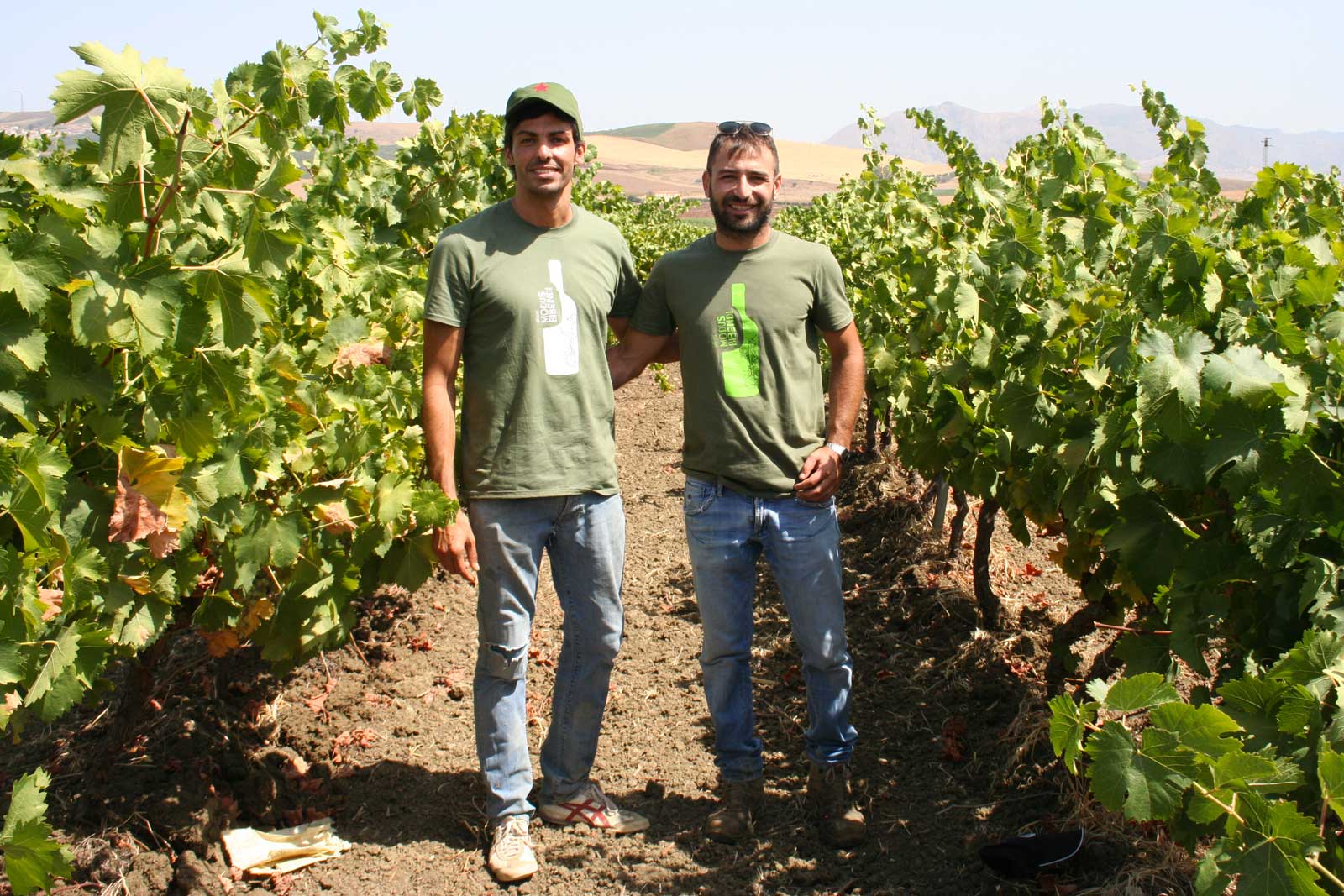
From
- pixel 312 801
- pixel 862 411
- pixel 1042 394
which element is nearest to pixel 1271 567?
pixel 1042 394

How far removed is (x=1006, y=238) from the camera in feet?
11.6

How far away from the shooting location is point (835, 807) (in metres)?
3.30

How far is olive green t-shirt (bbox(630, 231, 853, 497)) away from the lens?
312 cm

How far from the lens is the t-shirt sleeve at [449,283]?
2.96m

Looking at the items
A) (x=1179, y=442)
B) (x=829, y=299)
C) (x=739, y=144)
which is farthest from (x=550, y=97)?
(x=1179, y=442)

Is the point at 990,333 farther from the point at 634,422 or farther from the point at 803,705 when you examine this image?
the point at 634,422

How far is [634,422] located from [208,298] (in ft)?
24.8

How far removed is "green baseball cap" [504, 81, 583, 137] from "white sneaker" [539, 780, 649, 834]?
1.92 meters

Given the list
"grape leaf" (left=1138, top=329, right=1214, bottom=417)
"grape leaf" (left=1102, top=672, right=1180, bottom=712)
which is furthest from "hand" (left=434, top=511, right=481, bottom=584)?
"grape leaf" (left=1102, top=672, right=1180, bottom=712)

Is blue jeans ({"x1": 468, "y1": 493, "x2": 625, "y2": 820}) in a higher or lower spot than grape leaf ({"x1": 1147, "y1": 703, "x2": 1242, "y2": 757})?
lower


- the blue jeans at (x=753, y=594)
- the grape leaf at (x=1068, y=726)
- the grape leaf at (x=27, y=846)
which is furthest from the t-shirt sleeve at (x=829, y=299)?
the grape leaf at (x=27, y=846)

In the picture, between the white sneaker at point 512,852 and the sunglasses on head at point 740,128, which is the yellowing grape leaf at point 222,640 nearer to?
the white sneaker at point 512,852

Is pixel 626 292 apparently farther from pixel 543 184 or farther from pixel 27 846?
pixel 27 846

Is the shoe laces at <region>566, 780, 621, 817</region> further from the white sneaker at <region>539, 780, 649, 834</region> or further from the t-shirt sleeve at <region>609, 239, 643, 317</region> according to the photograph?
the t-shirt sleeve at <region>609, 239, 643, 317</region>
